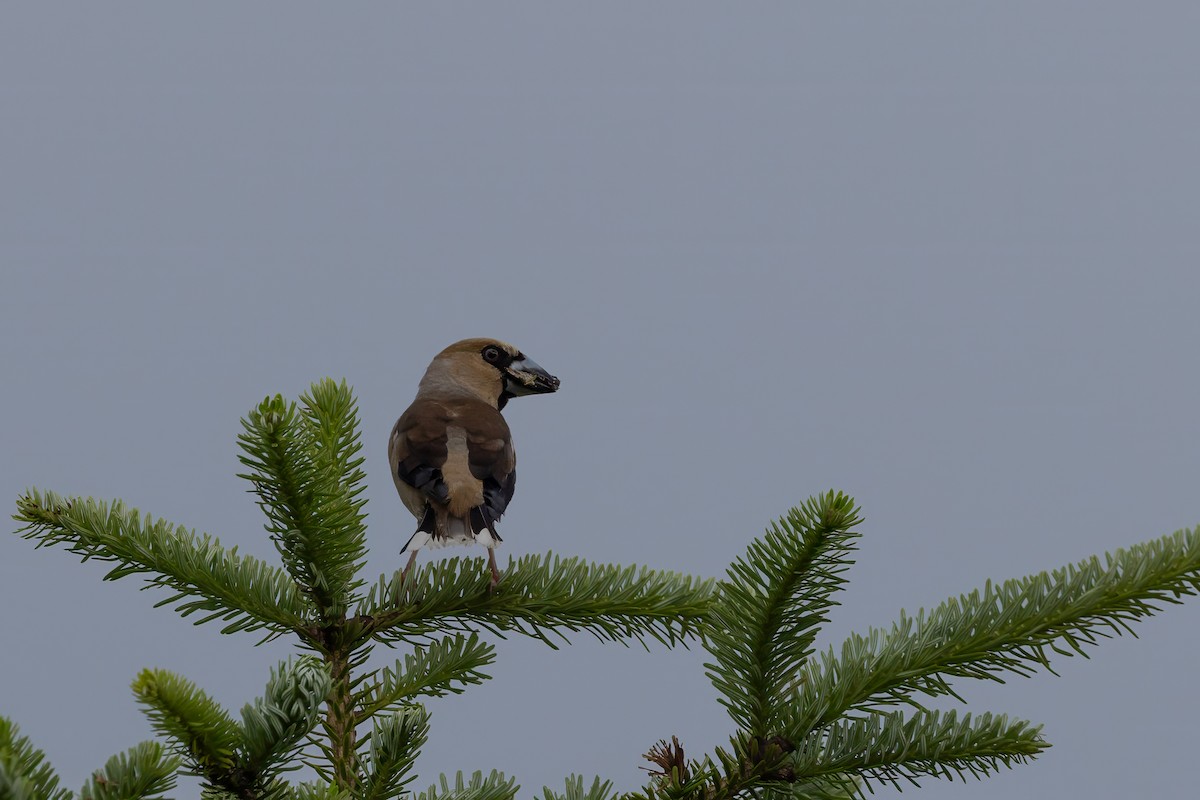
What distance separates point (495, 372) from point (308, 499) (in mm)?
3720

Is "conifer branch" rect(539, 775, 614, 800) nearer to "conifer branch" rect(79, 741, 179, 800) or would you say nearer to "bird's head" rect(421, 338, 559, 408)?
"conifer branch" rect(79, 741, 179, 800)

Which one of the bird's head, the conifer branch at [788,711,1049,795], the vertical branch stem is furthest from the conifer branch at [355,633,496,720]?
the bird's head

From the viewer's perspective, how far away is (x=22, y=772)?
102 inches

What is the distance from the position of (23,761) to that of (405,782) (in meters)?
0.96

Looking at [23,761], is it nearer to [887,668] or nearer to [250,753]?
[250,753]

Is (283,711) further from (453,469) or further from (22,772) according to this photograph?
(453,469)

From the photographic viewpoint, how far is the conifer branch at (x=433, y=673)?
3.98 meters

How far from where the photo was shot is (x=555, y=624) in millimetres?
4441

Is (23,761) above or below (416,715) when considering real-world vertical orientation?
below

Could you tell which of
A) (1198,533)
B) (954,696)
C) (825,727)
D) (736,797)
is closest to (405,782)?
(736,797)

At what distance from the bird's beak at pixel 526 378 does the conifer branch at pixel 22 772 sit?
4.98 m

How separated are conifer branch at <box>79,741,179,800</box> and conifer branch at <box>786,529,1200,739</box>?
1559 mm

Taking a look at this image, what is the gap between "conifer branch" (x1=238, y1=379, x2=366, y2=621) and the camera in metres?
3.69

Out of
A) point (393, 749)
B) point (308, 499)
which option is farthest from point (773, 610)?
point (308, 499)
